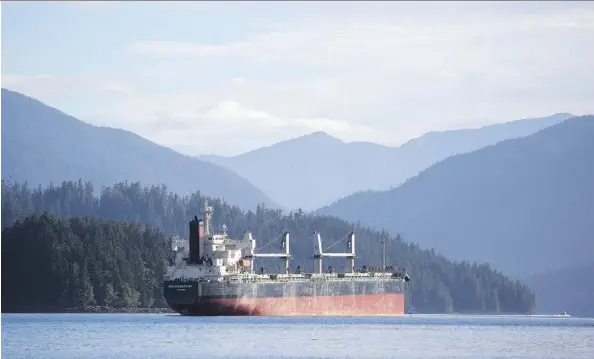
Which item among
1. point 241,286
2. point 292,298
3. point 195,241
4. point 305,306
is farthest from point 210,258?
point 305,306

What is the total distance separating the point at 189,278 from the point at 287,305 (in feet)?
42.1

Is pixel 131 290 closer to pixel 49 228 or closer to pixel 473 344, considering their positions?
pixel 49 228

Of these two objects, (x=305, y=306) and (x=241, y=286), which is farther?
(x=305, y=306)

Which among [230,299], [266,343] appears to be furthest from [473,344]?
[230,299]

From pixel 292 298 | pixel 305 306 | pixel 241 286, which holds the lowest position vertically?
pixel 305 306

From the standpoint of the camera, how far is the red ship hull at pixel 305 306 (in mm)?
148000

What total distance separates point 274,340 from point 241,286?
153 feet

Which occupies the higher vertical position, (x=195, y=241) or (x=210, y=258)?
(x=195, y=241)

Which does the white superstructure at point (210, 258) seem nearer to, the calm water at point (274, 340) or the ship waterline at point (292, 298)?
the ship waterline at point (292, 298)

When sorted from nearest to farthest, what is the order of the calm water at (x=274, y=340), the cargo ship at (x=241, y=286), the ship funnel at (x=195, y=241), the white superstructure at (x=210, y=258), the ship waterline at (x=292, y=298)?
the calm water at (x=274, y=340) → the ship waterline at (x=292, y=298) → the cargo ship at (x=241, y=286) → the white superstructure at (x=210, y=258) → the ship funnel at (x=195, y=241)

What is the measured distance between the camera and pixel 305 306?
522 feet

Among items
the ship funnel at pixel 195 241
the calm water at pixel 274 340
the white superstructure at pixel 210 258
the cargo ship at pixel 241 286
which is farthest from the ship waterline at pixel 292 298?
the calm water at pixel 274 340

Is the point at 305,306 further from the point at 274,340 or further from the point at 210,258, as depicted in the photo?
the point at 274,340

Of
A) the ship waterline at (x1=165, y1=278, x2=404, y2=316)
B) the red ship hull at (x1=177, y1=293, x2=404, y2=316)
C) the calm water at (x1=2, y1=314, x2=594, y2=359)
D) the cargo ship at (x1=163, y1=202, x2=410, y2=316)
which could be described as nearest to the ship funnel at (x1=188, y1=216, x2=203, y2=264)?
the cargo ship at (x1=163, y1=202, x2=410, y2=316)
